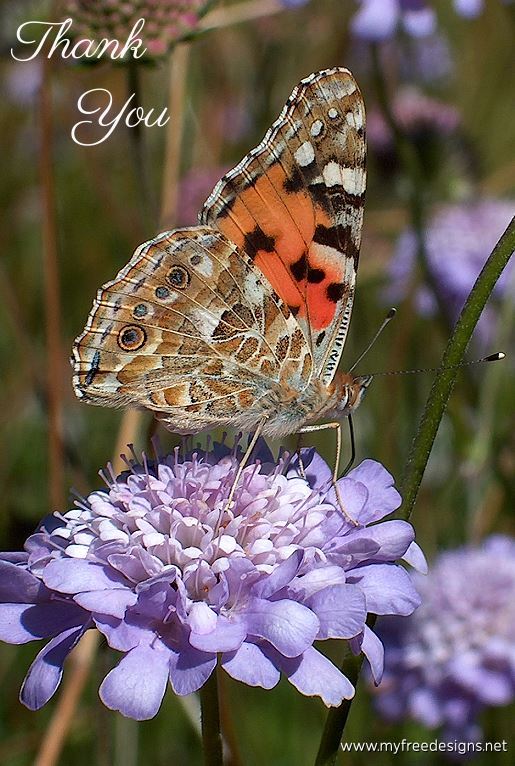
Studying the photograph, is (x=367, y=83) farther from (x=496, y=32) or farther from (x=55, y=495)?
(x=55, y=495)

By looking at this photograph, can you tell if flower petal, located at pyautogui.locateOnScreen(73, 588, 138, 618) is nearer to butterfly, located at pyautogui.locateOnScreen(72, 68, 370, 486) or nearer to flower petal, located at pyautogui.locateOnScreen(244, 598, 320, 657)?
flower petal, located at pyautogui.locateOnScreen(244, 598, 320, 657)

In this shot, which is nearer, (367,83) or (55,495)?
(55,495)

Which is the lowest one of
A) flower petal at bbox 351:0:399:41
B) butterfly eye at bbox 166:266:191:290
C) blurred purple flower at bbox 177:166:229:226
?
butterfly eye at bbox 166:266:191:290

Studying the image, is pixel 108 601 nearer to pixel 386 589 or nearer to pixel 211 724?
pixel 211 724

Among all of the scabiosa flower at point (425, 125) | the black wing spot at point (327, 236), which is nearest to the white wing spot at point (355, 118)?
the black wing spot at point (327, 236)

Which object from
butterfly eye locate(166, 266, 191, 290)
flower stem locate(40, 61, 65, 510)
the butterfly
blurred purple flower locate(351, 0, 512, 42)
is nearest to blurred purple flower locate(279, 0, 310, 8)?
blurred purple flower locate(351, 0, 512, 42)

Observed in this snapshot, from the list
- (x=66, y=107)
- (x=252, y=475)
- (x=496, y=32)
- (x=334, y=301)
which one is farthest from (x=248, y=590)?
(x=496, y=32)

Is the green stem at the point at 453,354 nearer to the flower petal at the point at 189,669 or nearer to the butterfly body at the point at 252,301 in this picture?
the flower petal at the point at 189,669
